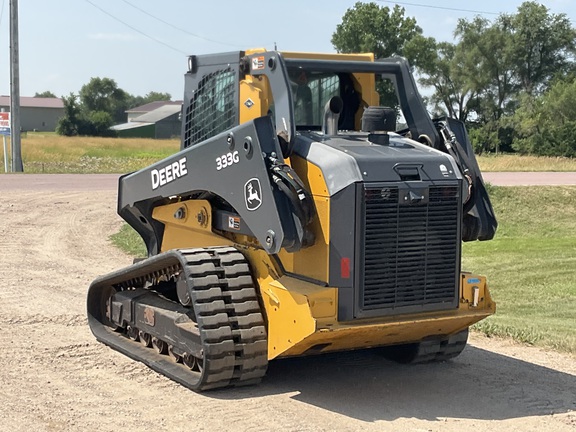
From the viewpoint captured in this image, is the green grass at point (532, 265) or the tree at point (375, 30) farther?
the tree at point (375, 30)

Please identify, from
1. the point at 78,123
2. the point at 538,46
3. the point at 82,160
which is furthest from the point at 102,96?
the point at 82,160

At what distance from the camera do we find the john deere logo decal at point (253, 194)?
6275 mm

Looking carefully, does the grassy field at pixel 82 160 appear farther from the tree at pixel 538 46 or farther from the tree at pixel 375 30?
the tree at pixel 538 46

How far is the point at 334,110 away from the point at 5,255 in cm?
822

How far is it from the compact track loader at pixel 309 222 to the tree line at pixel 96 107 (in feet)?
237

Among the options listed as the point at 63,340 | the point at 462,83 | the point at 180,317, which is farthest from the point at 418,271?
the point at 462,83

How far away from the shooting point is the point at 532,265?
13.9m

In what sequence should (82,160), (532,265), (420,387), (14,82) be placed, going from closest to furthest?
(420,387)
(532,265)
(14,82)
(82,160)

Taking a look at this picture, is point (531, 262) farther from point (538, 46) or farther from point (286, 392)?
point (538, 46)

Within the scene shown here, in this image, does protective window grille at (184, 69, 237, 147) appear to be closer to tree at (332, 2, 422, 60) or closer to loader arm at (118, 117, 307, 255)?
loader arm at (118, 117, 307, 255)

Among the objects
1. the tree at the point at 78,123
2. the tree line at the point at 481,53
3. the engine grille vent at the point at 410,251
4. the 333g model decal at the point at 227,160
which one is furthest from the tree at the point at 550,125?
the 333g model decal at the point at 227,160

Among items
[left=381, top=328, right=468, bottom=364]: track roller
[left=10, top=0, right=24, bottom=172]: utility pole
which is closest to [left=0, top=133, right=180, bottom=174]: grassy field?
[left=10, top=0, right=24, bottom=172]: utility pole

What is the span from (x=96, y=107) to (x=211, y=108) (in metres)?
111

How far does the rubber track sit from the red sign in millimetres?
25636
